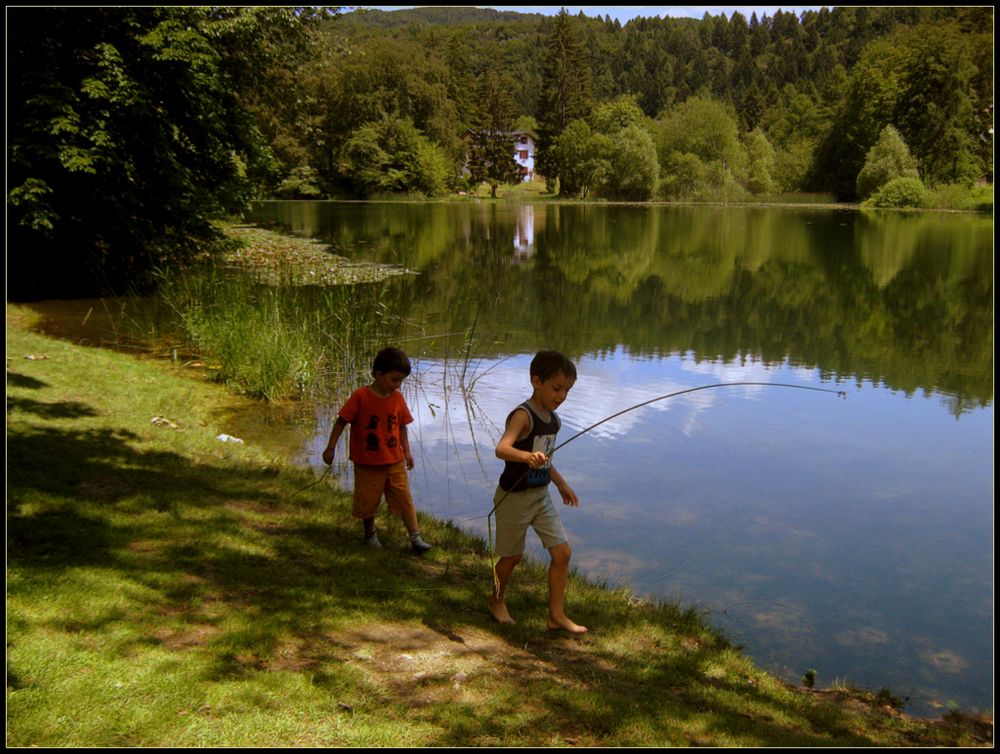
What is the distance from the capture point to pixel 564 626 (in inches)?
195

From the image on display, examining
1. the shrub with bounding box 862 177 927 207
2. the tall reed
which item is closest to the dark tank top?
the tall reed

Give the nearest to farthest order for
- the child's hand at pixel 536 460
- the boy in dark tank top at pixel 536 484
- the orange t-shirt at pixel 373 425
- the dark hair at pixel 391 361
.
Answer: the child's hand at pixel 536 460, the boy in dark tank top at pixel 536 484, the dark hair at pixel 391 361, the orange t-shirt at pixel 373 425

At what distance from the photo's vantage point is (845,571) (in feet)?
22.4

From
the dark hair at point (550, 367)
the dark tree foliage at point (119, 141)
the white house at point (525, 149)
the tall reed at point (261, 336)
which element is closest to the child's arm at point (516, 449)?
the dark hair at point (550, 367)

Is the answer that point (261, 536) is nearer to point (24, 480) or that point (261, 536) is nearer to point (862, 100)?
point (24, 480)

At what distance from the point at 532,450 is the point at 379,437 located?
1348 millimetres

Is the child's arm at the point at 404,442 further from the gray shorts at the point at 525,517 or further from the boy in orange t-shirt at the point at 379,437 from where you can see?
the gray shorts at the point at 525,517

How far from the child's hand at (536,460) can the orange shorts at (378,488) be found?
5.11 feet

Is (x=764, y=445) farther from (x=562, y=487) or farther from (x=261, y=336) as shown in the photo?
(x=261, y=336)

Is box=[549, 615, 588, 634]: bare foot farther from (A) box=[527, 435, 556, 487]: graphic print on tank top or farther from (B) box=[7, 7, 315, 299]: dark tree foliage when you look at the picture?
(B) box=[7, 7, 315, 299]: dark tree foliage

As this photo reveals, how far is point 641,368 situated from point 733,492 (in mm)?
5516

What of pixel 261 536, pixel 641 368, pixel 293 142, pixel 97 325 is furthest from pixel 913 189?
pixel 261 536

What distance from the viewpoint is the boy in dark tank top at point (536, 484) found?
461 cm

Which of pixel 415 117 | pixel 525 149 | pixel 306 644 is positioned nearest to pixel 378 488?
pixel 306 644
